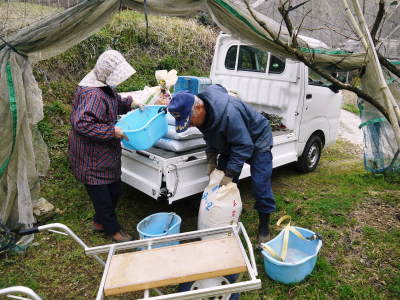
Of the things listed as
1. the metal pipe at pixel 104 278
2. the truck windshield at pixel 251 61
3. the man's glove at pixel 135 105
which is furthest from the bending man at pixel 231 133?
the truck windshield at pixel 251 61

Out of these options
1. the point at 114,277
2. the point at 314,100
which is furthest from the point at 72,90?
the point at 114,277

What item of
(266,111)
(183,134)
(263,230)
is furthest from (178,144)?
(266,111)

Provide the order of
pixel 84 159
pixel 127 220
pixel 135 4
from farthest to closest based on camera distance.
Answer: pixel 127 220 < pixel 84 159 < pixel 135 4

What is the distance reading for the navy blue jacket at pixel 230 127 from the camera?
2.58m

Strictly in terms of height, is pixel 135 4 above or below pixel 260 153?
above

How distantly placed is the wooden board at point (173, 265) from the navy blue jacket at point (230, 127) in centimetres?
95

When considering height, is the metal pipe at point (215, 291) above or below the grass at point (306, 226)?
above

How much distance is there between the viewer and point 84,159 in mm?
2840

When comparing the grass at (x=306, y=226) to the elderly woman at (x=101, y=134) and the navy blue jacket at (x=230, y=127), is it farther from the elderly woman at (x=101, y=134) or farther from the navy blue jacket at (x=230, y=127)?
the navy blue jacket at (x=230, y=127)

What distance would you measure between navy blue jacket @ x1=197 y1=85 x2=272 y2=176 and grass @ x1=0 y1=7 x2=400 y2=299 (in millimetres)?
1124

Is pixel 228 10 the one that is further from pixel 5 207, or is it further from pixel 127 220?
pixel 5 207

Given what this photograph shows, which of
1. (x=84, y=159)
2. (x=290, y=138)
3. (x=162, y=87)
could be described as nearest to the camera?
(x=84, y=159)

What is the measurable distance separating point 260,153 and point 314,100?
205 centimetres

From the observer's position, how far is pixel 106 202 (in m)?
3.03
